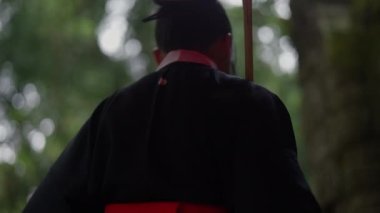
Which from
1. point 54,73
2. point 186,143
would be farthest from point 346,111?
point 54,73

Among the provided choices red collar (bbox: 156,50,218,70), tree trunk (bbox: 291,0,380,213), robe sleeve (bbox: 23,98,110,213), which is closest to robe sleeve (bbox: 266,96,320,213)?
red collar (bbox: 156,50,218,70)

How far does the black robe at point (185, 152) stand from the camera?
168 cm

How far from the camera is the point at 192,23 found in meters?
1.88

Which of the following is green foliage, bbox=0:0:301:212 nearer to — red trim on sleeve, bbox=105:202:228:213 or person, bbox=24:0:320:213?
person, bbox=24:0:320:213

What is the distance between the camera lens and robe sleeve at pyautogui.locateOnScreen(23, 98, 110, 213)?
5.86 feet

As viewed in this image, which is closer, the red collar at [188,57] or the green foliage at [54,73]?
the red collar at [188,57]

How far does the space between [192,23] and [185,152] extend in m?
0.30

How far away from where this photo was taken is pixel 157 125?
5.91 ft

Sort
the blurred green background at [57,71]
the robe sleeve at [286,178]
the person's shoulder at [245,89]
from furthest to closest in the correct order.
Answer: the blurred green background at [57,71], the person's shoulder at [245,89], the robe sleeve at [286,178]

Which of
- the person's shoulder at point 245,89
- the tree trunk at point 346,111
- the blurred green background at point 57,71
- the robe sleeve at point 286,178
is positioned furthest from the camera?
the blurred green background at point 57,71

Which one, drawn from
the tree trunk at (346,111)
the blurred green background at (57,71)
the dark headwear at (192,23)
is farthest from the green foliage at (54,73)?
the dark headwear at (192,23)

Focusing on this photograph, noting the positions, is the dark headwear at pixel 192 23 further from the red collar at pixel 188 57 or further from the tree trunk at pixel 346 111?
the tree trunk at pixel 346 111

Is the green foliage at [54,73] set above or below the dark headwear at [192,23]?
below

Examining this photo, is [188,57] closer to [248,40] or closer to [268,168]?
[248,40]
